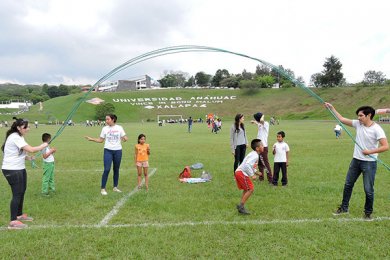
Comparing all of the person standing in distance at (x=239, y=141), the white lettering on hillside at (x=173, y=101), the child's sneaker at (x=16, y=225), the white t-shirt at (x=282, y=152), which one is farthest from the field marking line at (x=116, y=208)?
the white lettering on hillside at (x=173, y=101)

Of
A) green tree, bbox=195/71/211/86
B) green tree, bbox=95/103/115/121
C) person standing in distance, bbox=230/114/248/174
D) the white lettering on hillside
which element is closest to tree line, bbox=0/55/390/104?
green tree, bbox=195/71/211/86

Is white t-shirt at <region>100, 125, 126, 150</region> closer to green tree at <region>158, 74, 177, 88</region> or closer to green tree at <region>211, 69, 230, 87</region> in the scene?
green tree at <region>211, 69, 230, 87</region>

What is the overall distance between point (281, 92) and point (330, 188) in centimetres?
9576

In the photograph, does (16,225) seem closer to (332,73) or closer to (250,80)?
(332,73)

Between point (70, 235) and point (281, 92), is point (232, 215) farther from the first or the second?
point (281, 92)

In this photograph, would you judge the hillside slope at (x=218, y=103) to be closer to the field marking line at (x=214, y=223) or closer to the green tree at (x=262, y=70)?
the green tree at (x=262, y=70)

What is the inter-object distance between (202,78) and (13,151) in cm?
14626

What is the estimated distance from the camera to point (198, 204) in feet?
23.2

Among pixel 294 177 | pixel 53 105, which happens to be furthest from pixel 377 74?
pixel 294 177

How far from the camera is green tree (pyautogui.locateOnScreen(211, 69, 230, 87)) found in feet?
461

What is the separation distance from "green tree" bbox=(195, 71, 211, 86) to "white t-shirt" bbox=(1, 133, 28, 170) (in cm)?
14525

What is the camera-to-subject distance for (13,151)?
5.86 metres

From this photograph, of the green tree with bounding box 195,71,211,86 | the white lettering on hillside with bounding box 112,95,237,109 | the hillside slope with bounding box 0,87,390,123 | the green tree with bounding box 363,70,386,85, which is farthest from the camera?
the green tree with bounding box 195,71,211,86

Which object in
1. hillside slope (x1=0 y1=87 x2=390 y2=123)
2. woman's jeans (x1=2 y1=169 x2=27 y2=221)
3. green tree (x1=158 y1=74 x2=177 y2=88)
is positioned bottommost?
woman's jeans (x1=2 y1=169 x2=27 y2=221)
